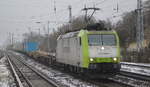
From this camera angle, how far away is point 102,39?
54.7 ft

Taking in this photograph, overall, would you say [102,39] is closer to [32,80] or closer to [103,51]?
[103,51]

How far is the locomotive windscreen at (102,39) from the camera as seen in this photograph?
16.6 meters

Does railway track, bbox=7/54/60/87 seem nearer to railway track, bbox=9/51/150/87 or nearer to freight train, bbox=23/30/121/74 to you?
freight train, bbox=23/30/121/74

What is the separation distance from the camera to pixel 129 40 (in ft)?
182

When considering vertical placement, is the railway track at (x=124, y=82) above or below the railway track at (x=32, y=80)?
above

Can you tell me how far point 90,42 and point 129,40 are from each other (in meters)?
Answer: 40.1

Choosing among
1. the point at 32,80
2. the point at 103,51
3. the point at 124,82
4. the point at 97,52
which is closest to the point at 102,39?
the point at 103,51

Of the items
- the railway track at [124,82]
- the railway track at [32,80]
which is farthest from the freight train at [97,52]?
the railway track at [32,80]

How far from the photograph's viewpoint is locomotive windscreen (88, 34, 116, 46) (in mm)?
16578

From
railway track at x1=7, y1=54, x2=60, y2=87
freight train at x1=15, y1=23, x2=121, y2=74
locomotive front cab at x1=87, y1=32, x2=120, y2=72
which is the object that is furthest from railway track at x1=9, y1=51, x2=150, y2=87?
railway track at x1=7, y1=54, x2=60, y2=87

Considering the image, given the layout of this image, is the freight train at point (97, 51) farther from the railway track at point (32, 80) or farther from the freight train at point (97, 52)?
the railway track at point (32, 80)

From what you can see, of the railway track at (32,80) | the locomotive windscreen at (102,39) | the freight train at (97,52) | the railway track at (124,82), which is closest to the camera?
the railway track at (124,82)

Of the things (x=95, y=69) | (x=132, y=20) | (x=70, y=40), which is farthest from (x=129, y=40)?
(x=95, y=69)

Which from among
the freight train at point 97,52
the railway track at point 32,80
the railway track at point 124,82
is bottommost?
the railway track at point 32,80
